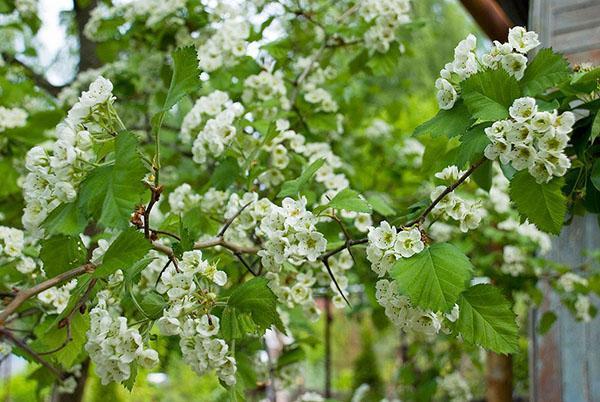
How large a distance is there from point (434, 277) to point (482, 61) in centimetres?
40

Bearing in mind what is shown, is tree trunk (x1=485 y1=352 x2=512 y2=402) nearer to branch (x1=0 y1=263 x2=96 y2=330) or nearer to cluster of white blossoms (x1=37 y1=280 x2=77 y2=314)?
cluster of white blossoms (x1=37 y1=280 x2=77 y2=314)

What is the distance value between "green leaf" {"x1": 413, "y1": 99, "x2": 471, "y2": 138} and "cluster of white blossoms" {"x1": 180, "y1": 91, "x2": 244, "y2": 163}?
59 cm

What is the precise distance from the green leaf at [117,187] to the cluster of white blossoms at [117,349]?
18 cm

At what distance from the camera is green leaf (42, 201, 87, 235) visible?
1.10m

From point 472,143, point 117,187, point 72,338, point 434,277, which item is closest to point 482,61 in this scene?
point 472,143

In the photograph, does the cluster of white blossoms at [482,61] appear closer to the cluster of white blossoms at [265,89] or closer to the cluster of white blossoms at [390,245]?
the cluster of white blossoms at [390,245]

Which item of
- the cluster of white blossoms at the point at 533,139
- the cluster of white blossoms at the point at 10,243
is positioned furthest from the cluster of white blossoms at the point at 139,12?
the cluster of white blossoms at the point at 533,139

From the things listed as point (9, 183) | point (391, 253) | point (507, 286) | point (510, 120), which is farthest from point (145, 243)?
point (507, 286)

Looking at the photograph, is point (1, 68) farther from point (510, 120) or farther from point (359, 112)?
point (510, 120)

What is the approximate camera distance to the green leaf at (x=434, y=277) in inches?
40.9

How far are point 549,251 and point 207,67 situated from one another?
1576mm

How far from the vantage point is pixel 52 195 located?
1.15 m

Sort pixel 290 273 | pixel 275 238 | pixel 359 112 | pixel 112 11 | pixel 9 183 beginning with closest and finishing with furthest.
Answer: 1. pixel 275 238
2. pixel 290 273
3. pixel 9 183
4. pixel 112 11
5. pixel 359 112

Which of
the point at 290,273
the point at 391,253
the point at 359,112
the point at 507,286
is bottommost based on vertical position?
the point at 507,286
